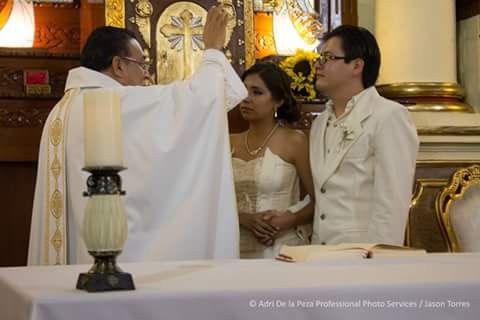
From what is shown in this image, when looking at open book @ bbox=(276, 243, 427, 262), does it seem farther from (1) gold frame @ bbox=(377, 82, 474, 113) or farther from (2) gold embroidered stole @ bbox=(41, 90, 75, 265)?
(1) gold frame @ bbox=(377, 82, 474, 113)

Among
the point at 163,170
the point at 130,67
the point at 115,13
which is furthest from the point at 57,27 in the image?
the point at 163,170

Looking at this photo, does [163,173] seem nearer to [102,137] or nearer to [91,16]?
[102,137]

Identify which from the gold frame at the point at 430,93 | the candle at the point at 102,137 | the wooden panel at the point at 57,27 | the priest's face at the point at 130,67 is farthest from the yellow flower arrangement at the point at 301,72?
the candle at the point at 102,137

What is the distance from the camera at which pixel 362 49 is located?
3734 millimetres

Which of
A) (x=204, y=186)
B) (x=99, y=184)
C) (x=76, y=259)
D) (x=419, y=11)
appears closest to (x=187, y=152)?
(x=204, y=186)

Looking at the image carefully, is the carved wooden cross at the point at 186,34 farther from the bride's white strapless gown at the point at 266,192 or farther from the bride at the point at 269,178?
the bride's white strapless gown at the point at 266,192

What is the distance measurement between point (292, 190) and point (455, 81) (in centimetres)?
147

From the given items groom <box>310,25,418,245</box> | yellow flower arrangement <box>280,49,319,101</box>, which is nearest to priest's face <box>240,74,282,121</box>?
groom <box>310,25,418,245</box>

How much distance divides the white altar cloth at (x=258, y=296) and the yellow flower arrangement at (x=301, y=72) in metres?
2.48

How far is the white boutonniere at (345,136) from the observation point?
11.7 ft

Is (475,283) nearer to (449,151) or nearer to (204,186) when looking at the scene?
(204,186)

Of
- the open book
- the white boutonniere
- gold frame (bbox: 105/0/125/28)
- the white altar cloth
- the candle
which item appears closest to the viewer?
the white altar cloth

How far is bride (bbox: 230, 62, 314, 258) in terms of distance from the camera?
12.8 feet

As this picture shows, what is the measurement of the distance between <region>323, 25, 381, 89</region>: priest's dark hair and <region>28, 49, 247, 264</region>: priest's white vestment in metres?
0.49
